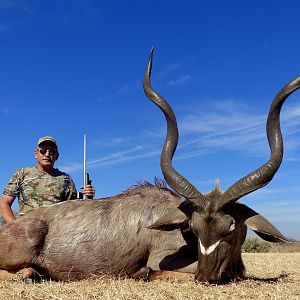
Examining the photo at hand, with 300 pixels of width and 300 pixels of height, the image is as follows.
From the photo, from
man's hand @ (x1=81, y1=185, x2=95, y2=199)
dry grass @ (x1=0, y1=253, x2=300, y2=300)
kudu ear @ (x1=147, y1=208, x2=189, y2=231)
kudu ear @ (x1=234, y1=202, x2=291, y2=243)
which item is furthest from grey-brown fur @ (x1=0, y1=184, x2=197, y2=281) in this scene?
man's hand @ (x1=81, y1=185, x2=95, y2=199)

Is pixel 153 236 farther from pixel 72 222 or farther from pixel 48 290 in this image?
pixel 48 290

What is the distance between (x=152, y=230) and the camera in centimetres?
700

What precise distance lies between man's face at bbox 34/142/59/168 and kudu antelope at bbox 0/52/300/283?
55.2 inches

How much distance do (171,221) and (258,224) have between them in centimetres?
106

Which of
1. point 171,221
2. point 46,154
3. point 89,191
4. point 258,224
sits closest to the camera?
point 258,224

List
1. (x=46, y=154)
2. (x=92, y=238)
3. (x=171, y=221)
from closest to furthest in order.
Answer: (x=171, y=221) < (x=92, y=238) < (x=46, y=154)

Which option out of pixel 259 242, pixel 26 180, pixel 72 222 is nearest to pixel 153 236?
pixel 72 222

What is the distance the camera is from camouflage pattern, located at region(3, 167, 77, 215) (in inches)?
342

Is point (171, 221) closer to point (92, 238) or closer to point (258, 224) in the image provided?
point (258, 224)

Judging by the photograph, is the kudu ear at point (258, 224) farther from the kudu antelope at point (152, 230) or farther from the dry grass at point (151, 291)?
the dry grass at point (151, 291)

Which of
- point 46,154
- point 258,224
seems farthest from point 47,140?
point 258,224

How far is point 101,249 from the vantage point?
7102 millimetres

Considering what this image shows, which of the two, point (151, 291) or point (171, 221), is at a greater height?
point (171, 221)

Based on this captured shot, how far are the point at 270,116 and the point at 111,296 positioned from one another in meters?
3.01
